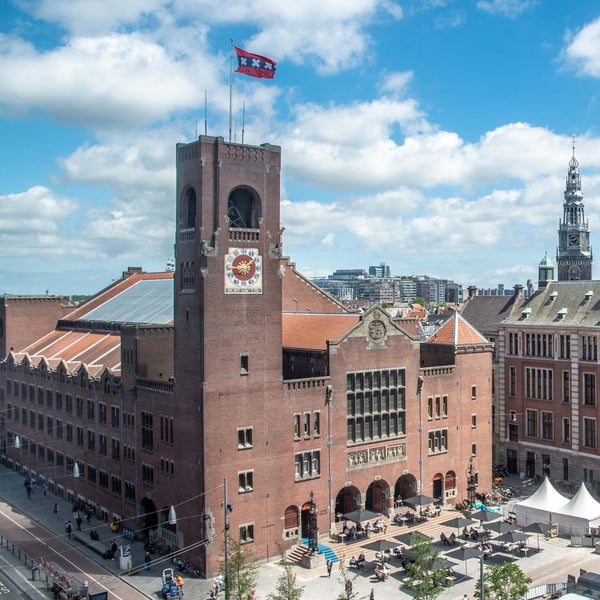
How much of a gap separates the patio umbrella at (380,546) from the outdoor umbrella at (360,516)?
13.8ft

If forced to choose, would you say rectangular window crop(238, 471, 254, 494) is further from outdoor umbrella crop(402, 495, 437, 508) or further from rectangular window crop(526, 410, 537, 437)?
rectangular window crop(526, 410, 537, 437)

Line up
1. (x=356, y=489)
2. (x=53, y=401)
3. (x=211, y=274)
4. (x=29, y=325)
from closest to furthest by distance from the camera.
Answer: (x=211, y=274) → (x=356, y=489) → (x=53, y=401) → (x=29, y=325)

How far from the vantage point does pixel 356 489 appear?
6831 centimetres

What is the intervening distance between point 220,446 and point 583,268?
115 m

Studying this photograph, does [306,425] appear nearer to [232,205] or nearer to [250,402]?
[250,402]

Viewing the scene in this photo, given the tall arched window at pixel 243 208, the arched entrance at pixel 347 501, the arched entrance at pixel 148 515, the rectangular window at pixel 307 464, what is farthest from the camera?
the arched entrance at pixel 347 501

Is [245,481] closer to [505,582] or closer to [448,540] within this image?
[448,540]

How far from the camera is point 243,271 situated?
2366 inches

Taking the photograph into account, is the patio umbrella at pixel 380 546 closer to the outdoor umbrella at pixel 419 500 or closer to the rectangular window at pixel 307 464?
the rectangular window at pixel 307 464

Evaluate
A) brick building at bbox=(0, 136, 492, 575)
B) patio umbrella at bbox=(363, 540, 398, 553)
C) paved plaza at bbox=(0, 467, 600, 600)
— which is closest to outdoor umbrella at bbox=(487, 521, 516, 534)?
paved plaza at bbox=(0, 467, 600, 600)

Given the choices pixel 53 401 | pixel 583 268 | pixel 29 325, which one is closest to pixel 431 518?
pixel 53 401

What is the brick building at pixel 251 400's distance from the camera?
58781 mm

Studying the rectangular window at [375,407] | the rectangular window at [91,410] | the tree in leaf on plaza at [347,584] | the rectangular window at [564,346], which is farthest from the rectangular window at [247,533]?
the rectangular window at [564,346]

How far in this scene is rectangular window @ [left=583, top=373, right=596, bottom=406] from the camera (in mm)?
82906
